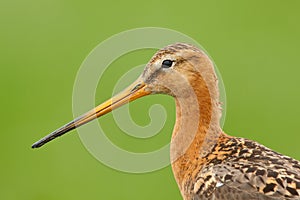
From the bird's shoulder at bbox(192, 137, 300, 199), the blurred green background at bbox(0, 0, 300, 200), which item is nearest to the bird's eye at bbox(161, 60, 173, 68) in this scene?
the bird's shoulder at bbox(192, 137, 300, 199)

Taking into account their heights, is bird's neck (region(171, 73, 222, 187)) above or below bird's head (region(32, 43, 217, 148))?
below

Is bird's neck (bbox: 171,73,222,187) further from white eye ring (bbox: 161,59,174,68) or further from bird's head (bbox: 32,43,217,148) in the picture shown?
white eye ring (bbox: 161,59,174,68)

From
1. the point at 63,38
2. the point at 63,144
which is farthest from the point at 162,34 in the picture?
the point at 63,38

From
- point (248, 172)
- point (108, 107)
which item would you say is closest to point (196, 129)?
point (108, 107)

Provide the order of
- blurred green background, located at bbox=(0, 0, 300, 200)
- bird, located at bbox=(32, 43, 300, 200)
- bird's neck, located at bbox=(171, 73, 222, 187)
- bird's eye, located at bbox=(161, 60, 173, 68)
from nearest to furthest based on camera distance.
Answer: bird, located at bbox=(32, 43, 300, 200) → bird's eye, located at bbox=(161, 60, 173, 68) → bird's neck, located at bbox=(171, 73, 222, 187) → blurred green background, located at bbox=(0, 0, 300, 200)

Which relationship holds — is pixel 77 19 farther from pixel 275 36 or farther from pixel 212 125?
pixel 212 125

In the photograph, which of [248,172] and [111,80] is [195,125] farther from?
[111,80]

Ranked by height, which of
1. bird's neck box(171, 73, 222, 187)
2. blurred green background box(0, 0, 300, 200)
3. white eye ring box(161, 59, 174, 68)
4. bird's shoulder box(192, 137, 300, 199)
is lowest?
bird's shoulder box(192, 137, 300, 199)

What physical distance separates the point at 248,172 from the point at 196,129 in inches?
30.1

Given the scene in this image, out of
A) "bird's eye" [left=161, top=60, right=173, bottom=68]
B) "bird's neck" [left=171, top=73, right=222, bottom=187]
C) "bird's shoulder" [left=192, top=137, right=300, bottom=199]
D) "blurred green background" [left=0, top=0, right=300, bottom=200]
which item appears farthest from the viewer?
"blurred green background" [left=0, top=0, right=300, bottom=200]

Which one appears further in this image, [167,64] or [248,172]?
[167,64]

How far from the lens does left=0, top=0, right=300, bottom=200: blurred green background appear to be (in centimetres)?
952

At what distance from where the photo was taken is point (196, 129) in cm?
652

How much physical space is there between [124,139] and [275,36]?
3.31 m
